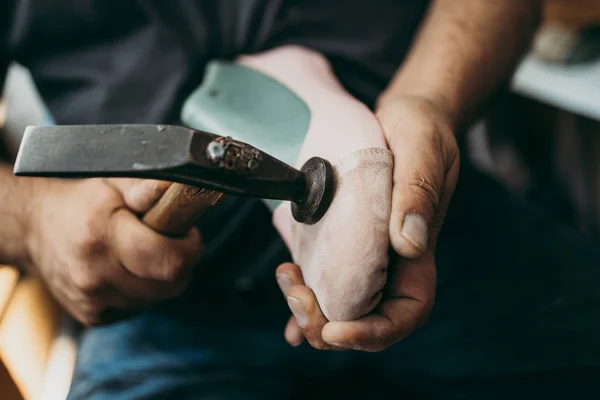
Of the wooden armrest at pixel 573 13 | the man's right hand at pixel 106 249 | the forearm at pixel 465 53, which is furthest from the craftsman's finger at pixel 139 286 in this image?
the wooden armrest at pixel 573 13

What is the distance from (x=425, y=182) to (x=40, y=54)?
1.87ft

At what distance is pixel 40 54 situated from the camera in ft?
2.27

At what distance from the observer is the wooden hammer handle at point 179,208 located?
1.53 feet

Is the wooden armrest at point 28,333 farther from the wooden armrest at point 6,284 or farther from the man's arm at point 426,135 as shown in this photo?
the man's arm at point 426,135

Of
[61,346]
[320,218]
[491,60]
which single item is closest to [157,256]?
[320,218]

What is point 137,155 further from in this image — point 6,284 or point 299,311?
point 6,284

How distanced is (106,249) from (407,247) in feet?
1.11

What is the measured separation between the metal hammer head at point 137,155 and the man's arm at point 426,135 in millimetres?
139

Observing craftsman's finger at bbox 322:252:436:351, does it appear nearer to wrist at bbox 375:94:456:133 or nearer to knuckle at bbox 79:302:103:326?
wrist at bbox 375:94:456:133

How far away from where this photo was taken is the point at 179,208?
0.49 meters

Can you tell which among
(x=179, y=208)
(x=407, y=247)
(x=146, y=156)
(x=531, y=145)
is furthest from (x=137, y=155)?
(x=531, y=145)

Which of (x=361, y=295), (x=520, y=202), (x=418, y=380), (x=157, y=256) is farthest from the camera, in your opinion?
Result: (x=520, y=202)

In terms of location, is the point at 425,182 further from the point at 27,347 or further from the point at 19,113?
the point at 19,113

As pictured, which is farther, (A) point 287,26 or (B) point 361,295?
(A) point 287,26
